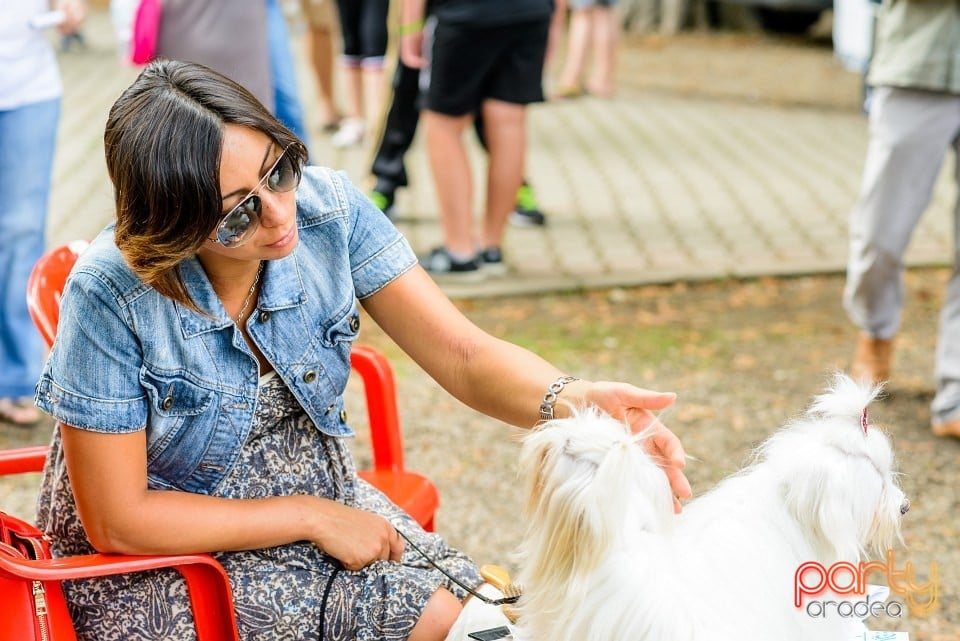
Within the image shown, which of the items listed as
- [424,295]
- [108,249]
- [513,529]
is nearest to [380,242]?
[424,295]

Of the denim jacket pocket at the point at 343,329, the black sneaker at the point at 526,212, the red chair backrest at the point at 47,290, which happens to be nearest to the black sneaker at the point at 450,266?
the black sneaker at the point at 526,212

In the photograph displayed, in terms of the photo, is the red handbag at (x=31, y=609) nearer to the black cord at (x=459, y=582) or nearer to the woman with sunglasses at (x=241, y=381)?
the woman with sunglasses at (x=241, y=381)

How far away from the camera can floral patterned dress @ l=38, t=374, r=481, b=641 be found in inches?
72.0

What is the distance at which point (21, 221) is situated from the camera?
146 inches

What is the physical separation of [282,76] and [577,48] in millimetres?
4571

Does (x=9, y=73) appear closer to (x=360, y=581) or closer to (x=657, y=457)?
(x=360, y=581)

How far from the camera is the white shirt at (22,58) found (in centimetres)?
357

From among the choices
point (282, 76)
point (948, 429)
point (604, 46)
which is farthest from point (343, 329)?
point (604, 46)

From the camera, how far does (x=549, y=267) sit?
5.54 meters

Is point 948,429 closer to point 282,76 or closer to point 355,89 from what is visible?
point 282,76

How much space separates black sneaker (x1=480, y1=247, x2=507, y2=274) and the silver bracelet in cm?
352

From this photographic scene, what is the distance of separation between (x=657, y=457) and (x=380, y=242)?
0.65m

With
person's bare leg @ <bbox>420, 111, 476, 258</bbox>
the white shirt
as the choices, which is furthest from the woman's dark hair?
person's bare leg @ <bbox>420, 111, 476, 258</bbox>

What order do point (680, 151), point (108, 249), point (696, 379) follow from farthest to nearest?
1. point (680, 151)
2. point (696, 379)
3. point (108, 249)
